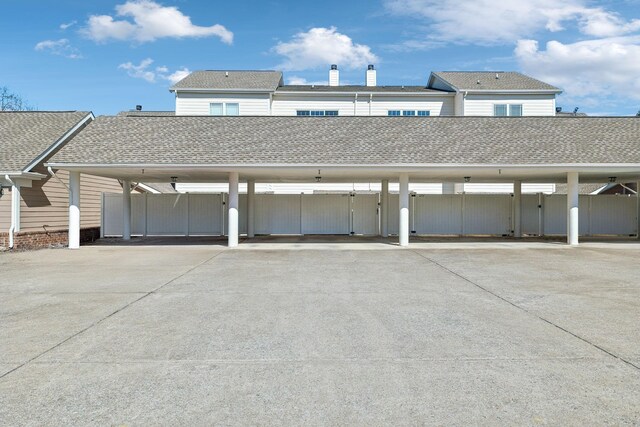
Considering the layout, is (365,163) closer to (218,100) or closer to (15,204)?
(15,204)

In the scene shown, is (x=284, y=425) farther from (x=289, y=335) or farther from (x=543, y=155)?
(x=543, y=155)

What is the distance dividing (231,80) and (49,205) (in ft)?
40.6

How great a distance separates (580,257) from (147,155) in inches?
544

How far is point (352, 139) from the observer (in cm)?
1711

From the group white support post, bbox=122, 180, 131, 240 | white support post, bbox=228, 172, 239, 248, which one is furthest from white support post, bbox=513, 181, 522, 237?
white support post, bbox=122, 180, 131, 240

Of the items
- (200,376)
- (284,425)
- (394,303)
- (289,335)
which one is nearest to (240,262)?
(394,303)

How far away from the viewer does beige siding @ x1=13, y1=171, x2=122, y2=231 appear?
16.1 metres

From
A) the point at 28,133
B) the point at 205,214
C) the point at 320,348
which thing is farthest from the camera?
the point at 205,214

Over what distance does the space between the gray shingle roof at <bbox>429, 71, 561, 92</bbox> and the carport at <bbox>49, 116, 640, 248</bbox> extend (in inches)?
242

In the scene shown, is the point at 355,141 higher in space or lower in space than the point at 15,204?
higher

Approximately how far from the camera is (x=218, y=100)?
24766 mm

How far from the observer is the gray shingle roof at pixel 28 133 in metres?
15.9

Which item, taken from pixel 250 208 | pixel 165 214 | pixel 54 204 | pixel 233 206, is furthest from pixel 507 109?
pixel 54 204

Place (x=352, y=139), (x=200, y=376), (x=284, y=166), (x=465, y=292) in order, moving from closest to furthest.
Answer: (x=200, y=376), (x=465, y=292), (x=284, y=166), (x=352, y=139)
